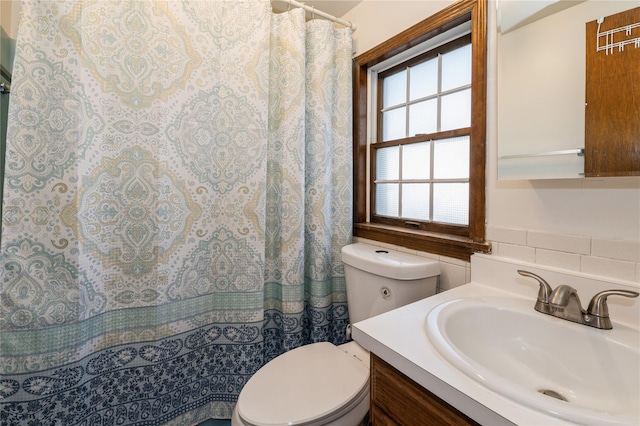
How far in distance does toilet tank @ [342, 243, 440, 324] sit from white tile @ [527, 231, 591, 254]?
34 cm

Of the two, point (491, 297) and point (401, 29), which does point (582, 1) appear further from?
point (491, 297)

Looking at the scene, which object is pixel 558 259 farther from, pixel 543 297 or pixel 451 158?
pixel 451 158

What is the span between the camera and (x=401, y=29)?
1353 millimetres

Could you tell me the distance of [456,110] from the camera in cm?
127

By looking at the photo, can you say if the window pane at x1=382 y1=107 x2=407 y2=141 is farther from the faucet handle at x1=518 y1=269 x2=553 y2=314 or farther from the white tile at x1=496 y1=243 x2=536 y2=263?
the faucet handle at x1=518 y1=269 x2=553 y2=314

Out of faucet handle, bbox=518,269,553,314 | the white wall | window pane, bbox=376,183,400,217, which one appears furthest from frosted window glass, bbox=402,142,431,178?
faucet handle, bbox=518,269,553,314

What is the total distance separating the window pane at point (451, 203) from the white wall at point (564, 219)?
0.68 feet

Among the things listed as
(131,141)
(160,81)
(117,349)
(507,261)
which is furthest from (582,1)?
(117,349)

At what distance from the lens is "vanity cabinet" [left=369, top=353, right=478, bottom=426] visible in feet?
1.78

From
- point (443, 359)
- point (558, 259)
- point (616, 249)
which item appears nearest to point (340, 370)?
point (443, 359)

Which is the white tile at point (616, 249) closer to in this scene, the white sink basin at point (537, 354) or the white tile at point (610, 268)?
the white tile at point (610, 268)

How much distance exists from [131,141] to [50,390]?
0.97 meters

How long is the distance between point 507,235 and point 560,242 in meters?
0.15

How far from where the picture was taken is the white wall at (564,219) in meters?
0.74
